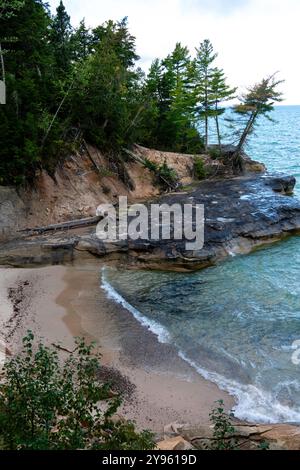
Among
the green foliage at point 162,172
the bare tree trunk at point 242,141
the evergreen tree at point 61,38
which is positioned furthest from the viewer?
the bare tree trunk at point 242,141

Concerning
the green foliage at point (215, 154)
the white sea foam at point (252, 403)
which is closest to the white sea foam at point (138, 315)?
the white sea foam at point (252, 403)

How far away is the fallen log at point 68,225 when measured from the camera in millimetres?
20625

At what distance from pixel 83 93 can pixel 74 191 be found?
6479 millimetres

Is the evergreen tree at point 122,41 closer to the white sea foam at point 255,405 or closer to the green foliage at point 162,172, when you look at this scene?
the green foliage at point 162,172

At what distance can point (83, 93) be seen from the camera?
82.2 ft

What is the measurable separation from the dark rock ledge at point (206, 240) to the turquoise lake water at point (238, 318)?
0.81 metres

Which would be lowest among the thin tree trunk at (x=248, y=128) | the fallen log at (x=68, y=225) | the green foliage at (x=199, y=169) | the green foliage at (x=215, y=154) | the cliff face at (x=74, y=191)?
the fallen log at (x=68, y=225)

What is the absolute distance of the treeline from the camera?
20.4 meters

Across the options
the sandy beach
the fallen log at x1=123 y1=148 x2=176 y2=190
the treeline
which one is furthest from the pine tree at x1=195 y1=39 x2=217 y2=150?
the sandy beach

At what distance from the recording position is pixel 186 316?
14180mm

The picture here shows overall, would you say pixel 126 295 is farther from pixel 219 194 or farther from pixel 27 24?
pixel 27 24

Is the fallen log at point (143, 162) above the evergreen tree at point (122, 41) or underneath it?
underneath

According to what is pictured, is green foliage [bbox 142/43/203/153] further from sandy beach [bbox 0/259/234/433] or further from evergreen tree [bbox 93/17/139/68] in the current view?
sandy beach [bbox 0/259/234/433]
